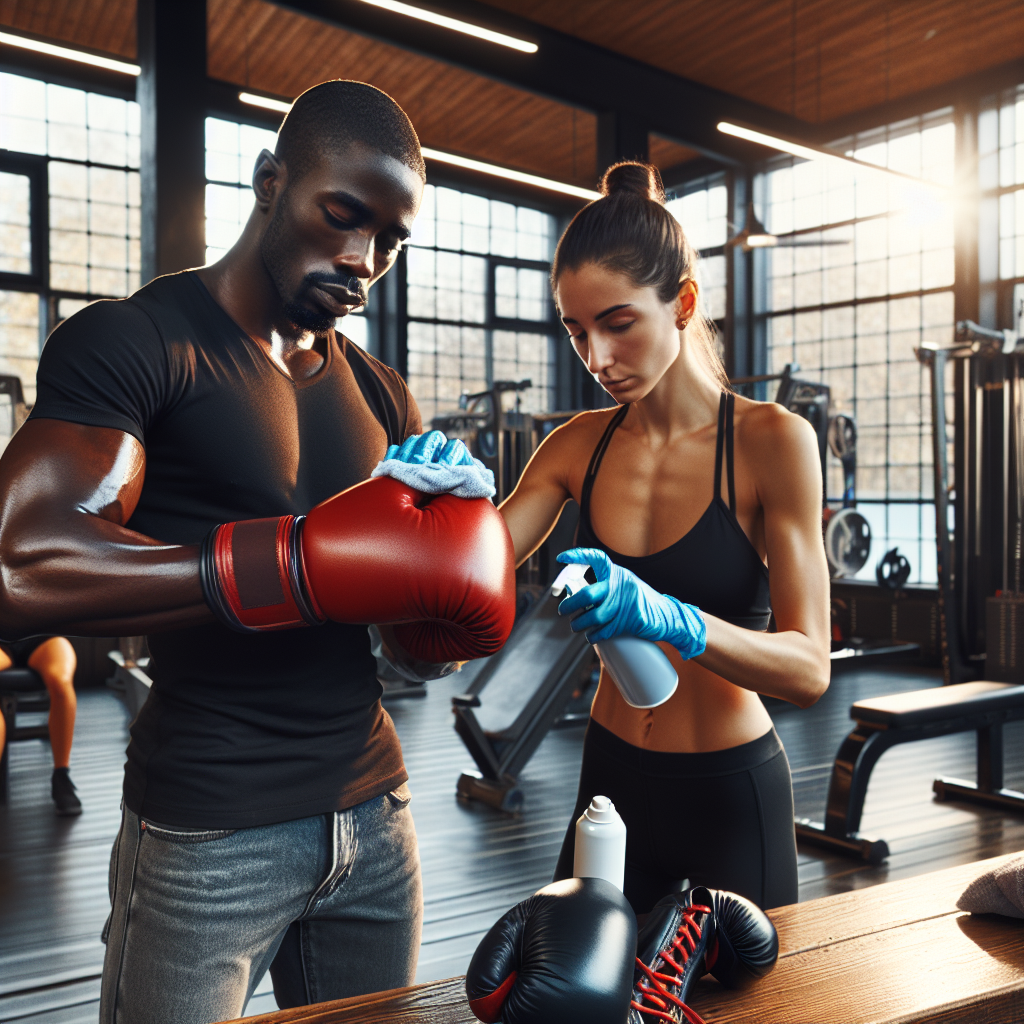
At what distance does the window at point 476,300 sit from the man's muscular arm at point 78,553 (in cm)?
912

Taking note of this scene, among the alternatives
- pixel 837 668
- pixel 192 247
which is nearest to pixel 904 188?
pixel 837 668

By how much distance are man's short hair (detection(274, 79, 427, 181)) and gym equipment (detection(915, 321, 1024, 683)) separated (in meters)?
5.59

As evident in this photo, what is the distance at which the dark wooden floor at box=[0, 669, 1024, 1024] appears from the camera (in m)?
2.81

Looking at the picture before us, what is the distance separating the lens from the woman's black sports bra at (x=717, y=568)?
1452 mm

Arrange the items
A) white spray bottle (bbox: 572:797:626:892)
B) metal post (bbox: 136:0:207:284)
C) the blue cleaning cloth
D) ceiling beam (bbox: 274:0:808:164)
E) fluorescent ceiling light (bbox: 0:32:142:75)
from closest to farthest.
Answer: white spray bottle (bbox: 572:797:626:892) < the blue cleaning cloth < fluorescent ceiling light (bbox: 0:32:142:75) < metal post (bbox: 136:0:207:284) < ceiling beam (bbox: 274:0:808:164)

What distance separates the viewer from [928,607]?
8.18m

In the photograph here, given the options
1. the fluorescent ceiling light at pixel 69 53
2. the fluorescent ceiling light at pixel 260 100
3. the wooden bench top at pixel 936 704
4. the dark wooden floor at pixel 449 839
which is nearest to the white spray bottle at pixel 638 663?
the dark wooden floor at pixel 449 839

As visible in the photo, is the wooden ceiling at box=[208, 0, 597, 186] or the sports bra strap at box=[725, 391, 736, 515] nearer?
the sports bra strap at box=[725, 391, 736, 515]

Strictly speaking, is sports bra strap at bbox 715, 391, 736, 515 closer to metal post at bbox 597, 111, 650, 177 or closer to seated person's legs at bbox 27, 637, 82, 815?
seated person's legs at bbox 27, 637, 82, 815

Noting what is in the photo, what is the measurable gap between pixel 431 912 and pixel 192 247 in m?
3.43

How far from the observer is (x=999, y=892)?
1256mm

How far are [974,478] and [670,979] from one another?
631cm

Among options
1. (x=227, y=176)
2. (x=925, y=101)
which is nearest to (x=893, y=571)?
(x=925, y=101)

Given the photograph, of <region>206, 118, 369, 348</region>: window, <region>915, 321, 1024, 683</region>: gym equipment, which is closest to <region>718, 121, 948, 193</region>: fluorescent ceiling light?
<region>915, 321, 1024, 683</region>: gym equipment
